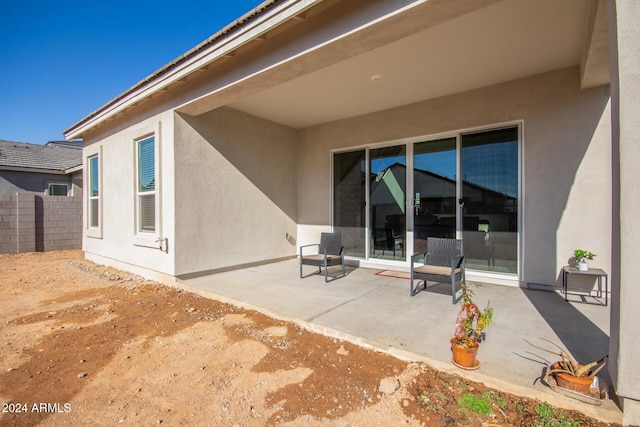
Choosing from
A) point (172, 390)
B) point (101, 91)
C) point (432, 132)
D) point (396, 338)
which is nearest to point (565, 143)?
point (432, 132)

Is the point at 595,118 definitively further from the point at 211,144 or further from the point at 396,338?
the point at 211,144

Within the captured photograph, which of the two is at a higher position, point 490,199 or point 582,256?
point 490,199

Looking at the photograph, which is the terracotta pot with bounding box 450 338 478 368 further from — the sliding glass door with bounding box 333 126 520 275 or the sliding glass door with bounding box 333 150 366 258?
the sliding glass door with bounding box 333 150 366 258

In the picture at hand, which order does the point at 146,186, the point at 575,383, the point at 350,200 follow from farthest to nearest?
the point at 350,200 < the point at 146,186 < the point at 575,383

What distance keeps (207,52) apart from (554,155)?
4825 mm

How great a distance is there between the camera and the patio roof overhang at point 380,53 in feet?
8.96

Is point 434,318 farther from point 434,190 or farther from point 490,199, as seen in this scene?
point 434,190

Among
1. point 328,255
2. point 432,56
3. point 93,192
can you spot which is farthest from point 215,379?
point 93,192

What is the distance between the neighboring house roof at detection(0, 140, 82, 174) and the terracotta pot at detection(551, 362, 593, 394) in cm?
1427

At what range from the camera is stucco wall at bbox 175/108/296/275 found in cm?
496

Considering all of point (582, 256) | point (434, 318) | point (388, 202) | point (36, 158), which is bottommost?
point (434, 318)

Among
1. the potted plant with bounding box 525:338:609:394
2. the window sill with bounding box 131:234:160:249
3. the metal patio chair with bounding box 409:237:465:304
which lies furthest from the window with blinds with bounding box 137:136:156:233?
the potted plant with bounding box 525:338:609:394

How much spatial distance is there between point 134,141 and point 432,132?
5464mm

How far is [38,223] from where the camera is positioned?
8984 mm
